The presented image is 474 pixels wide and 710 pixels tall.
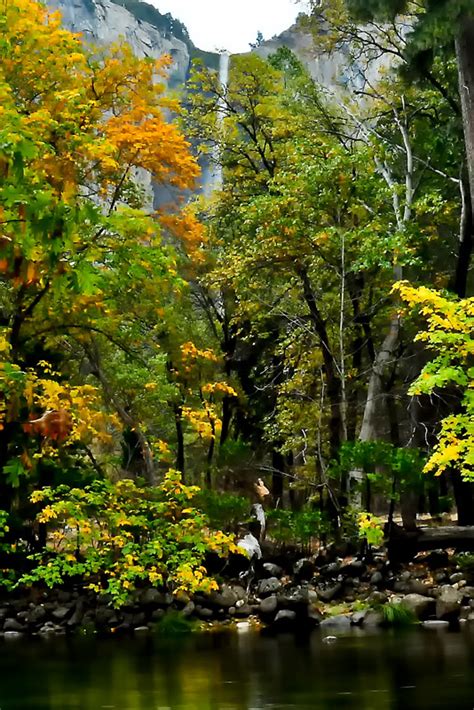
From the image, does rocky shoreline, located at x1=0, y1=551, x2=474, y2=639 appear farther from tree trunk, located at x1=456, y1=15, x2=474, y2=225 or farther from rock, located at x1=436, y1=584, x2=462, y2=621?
tree trunk, located at x1=456, y1=15, x2=474, y2=225

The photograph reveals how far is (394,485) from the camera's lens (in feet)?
45.3

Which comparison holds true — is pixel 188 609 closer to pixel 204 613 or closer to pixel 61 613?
pixel 204 613

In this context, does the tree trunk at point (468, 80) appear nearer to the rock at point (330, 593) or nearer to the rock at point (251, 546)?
the rock at point (330, 593)

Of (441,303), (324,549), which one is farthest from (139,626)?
(441,303)

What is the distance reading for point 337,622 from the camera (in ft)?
38.3

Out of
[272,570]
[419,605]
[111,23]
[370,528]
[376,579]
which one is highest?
[111,23]

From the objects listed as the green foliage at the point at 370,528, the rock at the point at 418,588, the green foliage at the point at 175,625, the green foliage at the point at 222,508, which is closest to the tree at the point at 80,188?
the green foliage at the point at 222,508

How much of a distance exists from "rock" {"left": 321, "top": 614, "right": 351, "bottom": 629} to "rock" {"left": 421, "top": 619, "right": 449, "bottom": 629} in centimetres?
115

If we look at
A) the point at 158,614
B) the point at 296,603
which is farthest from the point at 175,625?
the point at 296,603

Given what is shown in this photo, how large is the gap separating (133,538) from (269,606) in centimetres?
247

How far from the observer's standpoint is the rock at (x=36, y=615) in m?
13.8

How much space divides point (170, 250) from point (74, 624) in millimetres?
6828

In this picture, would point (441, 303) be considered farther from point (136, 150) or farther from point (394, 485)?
point (136, 150)

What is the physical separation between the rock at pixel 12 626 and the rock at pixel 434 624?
6.98 metres
